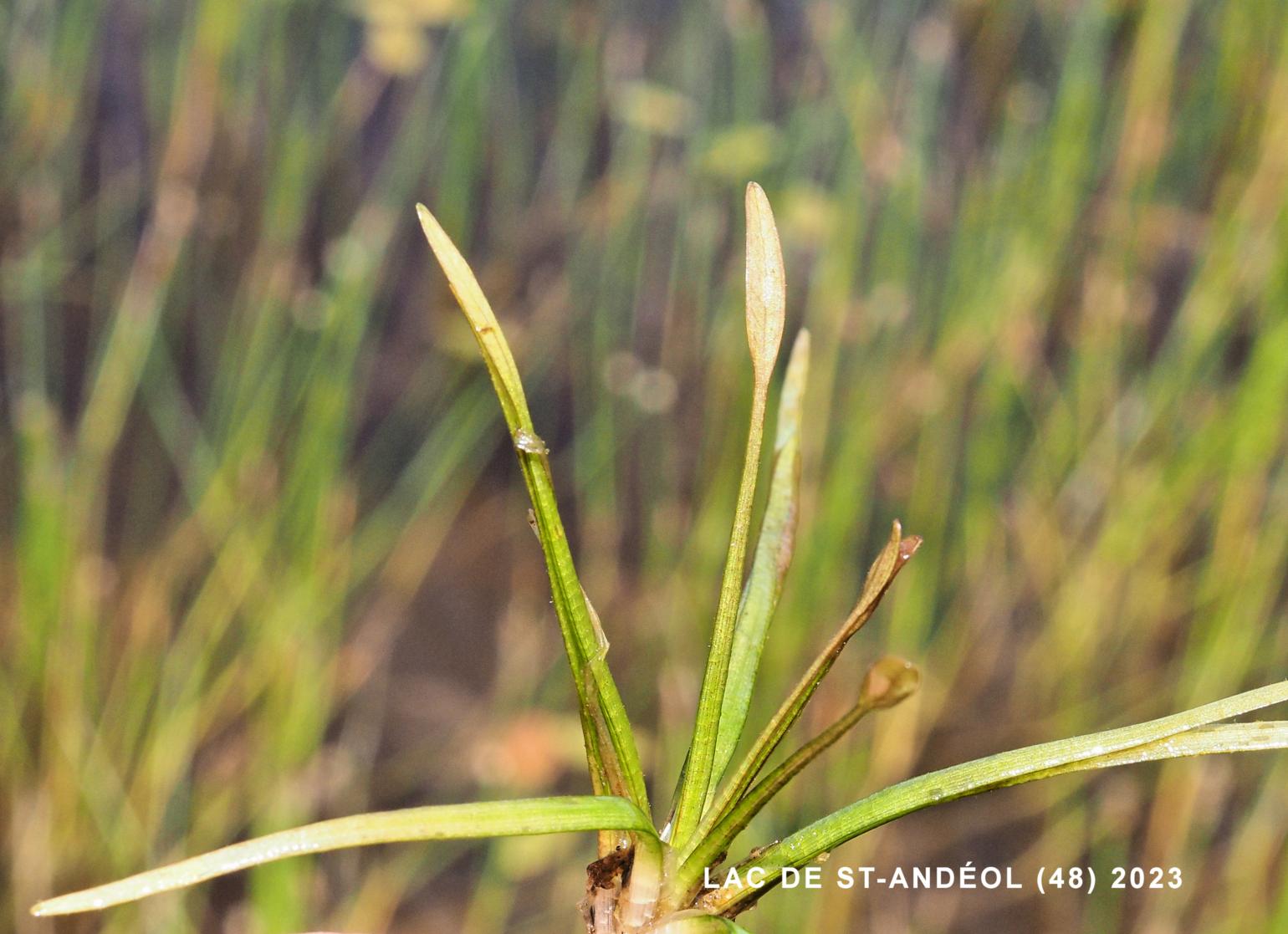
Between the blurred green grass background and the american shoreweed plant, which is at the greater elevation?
the blurred green grass background

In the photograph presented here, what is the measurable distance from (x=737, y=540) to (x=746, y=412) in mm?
593

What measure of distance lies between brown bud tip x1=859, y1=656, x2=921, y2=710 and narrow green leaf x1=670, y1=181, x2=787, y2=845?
0.04m

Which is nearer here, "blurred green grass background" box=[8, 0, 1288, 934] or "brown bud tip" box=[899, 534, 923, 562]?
"brown bud tip" box=[899, 534, 923, 562]

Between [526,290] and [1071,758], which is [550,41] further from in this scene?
[1071,758]

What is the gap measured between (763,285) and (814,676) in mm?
94

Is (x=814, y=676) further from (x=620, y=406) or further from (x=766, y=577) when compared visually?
(x=620, y=406)

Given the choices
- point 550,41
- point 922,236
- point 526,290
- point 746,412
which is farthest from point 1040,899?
point 550,41

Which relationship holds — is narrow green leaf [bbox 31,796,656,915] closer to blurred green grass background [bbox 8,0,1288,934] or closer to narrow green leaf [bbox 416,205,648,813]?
narrow green leaf [bbox 416,205,648,813]

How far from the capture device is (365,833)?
0.18 metres

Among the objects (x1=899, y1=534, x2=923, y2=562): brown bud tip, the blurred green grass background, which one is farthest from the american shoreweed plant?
the blurred green grass background

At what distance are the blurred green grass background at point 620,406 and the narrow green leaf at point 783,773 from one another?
545mm

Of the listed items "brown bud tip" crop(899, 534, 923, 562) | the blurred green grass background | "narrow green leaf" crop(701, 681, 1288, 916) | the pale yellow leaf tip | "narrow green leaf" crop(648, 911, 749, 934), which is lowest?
"narrow green leaf" crop(648, 911, 749, 934)

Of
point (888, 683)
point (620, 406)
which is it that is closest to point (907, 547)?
point (888, 683)

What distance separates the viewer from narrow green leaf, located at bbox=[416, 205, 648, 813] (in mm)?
201
